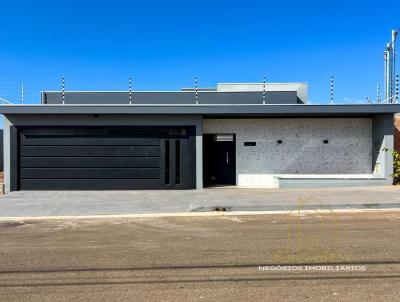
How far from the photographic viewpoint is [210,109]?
56.6 feet

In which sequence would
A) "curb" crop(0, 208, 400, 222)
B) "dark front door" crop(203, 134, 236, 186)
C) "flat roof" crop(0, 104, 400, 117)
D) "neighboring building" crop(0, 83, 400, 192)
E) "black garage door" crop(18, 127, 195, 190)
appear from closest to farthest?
1. "curb" crop(0, 208, 400, 222)
2. "flat roof" crop(0, 104, 400, 117)
3. "neighboring building" crop(0, 83, 400, 192)
4. "black garage door" crop(18, 127, 195, 190)
5. "dark front door" crop(203, 134, 236, 186)

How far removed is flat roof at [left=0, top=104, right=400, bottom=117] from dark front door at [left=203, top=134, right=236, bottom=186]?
6.60 feet

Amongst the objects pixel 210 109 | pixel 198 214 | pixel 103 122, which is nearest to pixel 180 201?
pixel 198 214

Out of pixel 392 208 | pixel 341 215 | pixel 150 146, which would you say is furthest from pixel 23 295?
pixel 150 146

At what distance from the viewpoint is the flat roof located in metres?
17.0

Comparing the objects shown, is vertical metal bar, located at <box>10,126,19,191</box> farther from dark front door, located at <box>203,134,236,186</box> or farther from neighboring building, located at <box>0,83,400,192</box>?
dark front door, located at <box>203,134,236,186</box>

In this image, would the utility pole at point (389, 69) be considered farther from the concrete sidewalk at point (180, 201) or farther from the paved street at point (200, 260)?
the paved street at point (200, 260)

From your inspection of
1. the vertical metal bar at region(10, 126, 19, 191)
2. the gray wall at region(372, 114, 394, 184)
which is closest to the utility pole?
the gray wall at region(372, 114, 394, 184)

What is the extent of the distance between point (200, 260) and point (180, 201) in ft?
24.2

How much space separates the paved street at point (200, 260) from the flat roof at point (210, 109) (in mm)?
7361

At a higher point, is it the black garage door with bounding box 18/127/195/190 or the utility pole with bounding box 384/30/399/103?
the utility pole with bounding box 384/30/399/103

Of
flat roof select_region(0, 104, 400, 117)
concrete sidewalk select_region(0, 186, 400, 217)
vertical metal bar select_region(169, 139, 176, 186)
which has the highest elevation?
flat roof select_region(0, 104, 400, 117)

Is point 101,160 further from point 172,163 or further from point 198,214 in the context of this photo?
point 198,214

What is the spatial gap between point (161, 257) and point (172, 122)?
11.1 m
